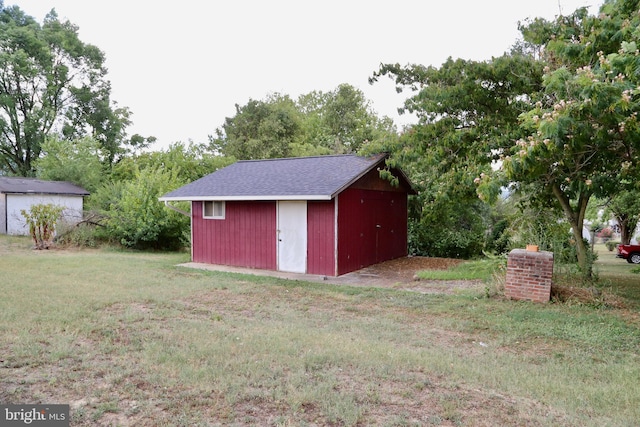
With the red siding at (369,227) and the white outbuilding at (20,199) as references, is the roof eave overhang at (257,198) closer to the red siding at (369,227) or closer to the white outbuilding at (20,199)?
the red siding at (369,227)

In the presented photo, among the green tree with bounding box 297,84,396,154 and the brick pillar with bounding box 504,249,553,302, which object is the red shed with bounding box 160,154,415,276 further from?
the green tree with bounding box 297,84,396,154

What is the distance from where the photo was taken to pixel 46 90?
3131 cm

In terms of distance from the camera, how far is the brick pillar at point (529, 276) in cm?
713

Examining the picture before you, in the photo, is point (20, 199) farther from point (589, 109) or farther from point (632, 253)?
point (632, 253)

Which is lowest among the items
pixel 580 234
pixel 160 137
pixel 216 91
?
pixel 580 234

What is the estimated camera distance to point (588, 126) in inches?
207

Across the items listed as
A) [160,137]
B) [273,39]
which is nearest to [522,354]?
[273,39]

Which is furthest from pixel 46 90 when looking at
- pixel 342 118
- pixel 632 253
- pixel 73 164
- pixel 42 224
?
pixel 632 253

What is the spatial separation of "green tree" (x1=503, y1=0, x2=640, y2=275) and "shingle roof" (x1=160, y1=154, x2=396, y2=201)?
14.7 ft

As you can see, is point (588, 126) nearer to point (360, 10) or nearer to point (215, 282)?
point (215, 282)

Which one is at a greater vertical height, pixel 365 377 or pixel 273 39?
pixel 273 39

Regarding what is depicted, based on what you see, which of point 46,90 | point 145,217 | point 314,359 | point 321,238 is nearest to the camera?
point 314,359

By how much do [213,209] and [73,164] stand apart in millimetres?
16905

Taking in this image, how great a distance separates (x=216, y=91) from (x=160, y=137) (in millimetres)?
7840
